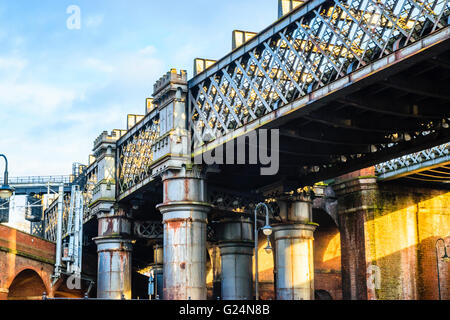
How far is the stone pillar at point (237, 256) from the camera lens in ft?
149

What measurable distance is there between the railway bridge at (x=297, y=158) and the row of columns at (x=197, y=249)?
0.26 feet

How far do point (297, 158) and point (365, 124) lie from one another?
7.56 m

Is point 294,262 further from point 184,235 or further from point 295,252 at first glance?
point 184,235

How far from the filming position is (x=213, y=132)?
3491 cm

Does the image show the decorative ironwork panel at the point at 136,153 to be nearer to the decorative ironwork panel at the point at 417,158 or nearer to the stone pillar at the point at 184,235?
the stone pillar at the point at 184,235

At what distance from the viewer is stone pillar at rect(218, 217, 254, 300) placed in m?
45.3

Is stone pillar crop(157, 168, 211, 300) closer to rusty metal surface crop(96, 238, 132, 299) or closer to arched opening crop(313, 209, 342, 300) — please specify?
rusty metal surface crop(96, 238, 132, 299)

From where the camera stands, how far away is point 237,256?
150 feet

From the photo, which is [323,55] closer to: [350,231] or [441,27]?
[441,27]

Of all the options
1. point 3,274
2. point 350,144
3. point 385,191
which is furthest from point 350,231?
point 3,274

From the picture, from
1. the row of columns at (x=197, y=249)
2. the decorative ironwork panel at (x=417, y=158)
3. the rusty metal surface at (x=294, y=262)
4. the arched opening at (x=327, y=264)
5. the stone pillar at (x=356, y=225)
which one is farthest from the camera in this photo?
the arched opening at (x=327, y=264)

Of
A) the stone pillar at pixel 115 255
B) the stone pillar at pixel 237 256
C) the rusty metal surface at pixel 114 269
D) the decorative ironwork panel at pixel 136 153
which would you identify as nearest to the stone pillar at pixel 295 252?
the stone pillar at pixel 237 256

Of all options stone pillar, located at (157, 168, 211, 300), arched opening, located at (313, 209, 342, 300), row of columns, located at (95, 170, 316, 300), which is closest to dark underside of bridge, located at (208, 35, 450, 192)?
stone pillar, located at (157, 168, 211, 300)

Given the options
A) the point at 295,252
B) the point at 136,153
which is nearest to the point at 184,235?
the point at 295,252
